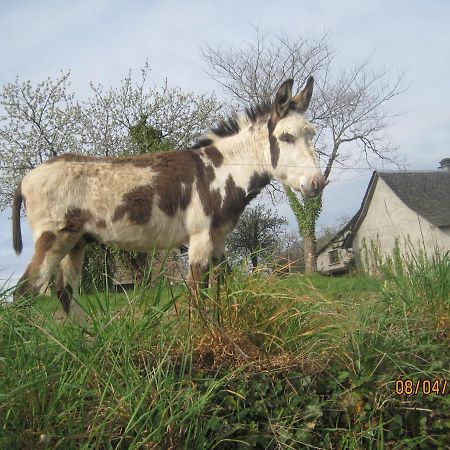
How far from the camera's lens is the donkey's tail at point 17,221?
5.70 metres

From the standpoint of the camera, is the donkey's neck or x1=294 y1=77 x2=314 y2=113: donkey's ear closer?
the donkey's neck

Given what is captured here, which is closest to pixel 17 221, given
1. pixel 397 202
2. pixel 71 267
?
pixel 71 267

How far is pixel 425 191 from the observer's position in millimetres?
33250

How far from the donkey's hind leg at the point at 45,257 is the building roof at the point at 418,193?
2695cm

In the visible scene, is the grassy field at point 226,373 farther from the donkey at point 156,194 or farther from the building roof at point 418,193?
the building roof at point 418,193

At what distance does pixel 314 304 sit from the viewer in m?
3.59

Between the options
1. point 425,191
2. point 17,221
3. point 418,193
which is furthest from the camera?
point 425,191

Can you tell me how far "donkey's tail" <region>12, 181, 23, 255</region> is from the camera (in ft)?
18.7

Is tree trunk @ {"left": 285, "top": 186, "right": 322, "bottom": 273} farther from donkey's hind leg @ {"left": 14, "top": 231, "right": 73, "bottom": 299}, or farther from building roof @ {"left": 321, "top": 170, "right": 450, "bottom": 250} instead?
donkey's hind leg @ {"left": 14, "top": 231, "right": 73, "bottom": 299}

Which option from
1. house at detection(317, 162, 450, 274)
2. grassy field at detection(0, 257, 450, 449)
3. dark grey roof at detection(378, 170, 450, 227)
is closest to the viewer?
grassy field at detection(0, 257, 450, 449)

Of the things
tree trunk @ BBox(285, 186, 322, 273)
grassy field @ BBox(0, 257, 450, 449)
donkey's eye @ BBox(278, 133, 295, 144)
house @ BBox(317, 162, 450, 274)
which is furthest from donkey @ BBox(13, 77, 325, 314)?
house @ BBox(317, 162, 450, 274)
